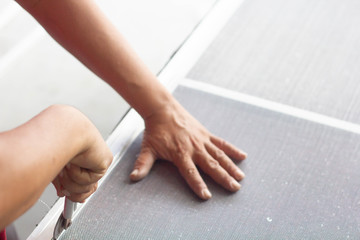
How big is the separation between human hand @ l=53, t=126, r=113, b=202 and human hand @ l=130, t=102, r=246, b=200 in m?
0.44

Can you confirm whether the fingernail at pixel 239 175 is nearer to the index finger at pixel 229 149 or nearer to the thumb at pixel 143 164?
the index finger at pixel 229 149

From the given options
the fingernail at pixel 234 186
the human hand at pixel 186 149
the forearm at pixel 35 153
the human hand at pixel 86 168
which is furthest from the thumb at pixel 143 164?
the forearm at pixel 35 153

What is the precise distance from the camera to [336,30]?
2.09 meters

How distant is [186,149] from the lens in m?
1.57

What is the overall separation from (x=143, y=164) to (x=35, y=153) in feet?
2.37

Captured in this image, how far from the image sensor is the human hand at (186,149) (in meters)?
1.55

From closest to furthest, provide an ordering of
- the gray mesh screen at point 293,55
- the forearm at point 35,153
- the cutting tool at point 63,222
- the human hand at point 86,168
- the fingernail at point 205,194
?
the forearm at point 35,153 → the human hand at point 86,168 → the cutting tool at point 63,222 → the fingernail at point 205,194 → the gray mesh screen at point 293,55

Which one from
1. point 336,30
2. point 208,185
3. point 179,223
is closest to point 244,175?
point 208,185

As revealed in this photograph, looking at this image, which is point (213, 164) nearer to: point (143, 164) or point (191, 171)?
point (191, 171)

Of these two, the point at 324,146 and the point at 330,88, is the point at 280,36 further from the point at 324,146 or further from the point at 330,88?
the point at 324,146

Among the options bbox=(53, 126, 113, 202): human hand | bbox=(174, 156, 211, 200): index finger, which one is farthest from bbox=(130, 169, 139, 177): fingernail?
bbox=(53, 126, 113, 202): human hand

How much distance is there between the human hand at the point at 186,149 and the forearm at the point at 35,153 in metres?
0.60

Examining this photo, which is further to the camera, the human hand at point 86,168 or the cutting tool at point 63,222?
the cutting tool at point 63,222

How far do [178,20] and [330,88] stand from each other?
82 centimetres
